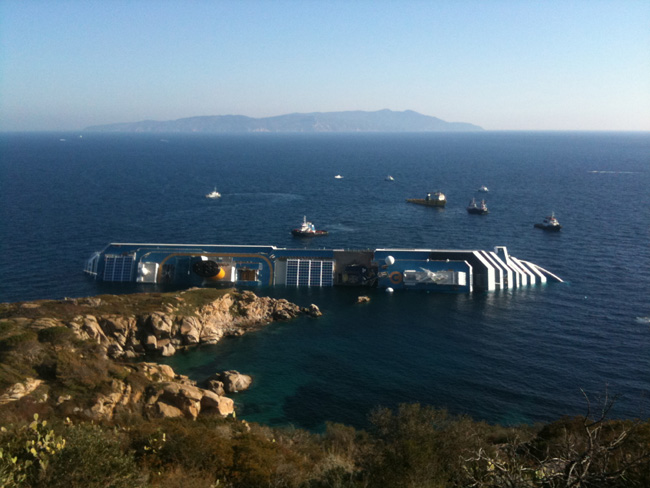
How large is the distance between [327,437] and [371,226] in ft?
249

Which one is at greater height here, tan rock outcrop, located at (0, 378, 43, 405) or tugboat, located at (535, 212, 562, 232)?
tugboat, located at (535, 212, 562, 232)

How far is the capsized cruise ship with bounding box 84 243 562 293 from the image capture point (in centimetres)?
7531

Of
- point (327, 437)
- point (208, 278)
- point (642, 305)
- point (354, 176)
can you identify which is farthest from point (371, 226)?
point (354, 176)

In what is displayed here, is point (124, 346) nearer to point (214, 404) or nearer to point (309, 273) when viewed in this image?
point (214, 404)

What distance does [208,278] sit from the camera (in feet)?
249

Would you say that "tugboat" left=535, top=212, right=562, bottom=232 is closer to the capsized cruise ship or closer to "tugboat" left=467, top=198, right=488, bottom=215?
"tugboat" left=467, top=198, right=488, bottom=215

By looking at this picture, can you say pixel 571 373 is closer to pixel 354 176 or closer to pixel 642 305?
pixel 642 305

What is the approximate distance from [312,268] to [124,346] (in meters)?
30.1

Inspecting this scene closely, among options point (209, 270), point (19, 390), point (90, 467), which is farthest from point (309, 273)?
point (90, 467)

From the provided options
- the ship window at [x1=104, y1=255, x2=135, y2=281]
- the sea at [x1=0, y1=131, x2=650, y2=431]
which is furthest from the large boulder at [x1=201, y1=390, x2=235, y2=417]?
the ship window at [x1=104, y1=255, x2=135, y2=281]

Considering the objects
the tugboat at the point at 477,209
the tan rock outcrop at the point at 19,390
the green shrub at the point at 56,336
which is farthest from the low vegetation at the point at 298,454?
the tugboat at the point at 477,209

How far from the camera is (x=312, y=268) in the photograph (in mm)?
77375

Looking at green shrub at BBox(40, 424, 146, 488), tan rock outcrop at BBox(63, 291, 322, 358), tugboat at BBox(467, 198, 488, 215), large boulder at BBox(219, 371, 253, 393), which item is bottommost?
large boulder at BBox(219, 371, 253, 393)

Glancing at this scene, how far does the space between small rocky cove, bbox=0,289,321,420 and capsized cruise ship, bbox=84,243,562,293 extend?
8872 millimetres
